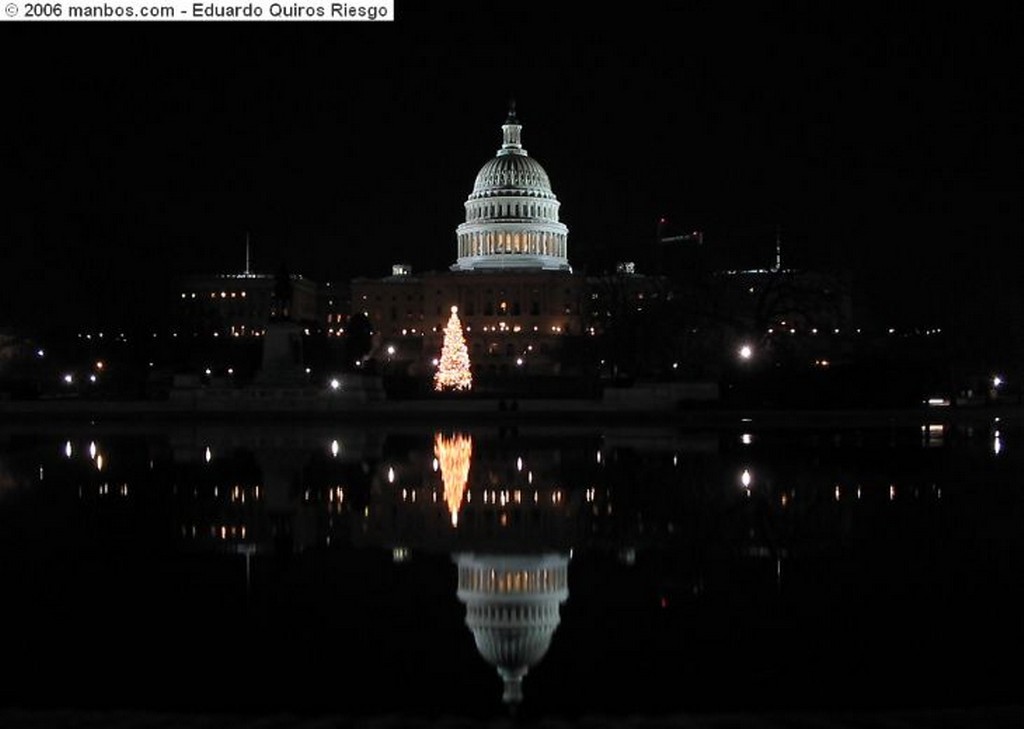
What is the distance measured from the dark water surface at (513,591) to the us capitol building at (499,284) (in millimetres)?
89552

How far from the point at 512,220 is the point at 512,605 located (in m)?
117

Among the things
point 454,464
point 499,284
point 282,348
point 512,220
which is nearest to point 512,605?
point 454,464

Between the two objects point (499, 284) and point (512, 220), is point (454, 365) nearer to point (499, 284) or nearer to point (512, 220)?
point (499, 284)

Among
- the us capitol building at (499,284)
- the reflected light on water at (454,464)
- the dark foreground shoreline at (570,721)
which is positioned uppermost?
the us capitol building at (499,284)

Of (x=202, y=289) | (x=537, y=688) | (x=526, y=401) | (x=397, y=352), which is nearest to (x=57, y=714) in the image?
(x=537, y=688)

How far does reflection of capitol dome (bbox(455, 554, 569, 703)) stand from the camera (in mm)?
7918

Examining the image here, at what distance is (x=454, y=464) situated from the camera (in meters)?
22.4

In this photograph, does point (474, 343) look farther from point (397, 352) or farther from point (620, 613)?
point (620, 613)

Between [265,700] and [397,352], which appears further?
[397,352]

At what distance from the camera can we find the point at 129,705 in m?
6.95

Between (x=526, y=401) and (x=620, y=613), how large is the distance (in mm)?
37566

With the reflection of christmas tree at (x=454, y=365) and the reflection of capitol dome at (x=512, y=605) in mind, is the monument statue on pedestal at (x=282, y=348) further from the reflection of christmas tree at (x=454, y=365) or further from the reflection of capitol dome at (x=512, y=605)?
the reflection of capitol dome at (x=512, y=605)

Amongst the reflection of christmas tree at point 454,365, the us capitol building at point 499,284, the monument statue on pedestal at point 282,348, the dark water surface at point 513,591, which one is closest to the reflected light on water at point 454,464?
the dark water surface at point 513,591

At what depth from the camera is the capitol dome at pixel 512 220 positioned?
414 feet
